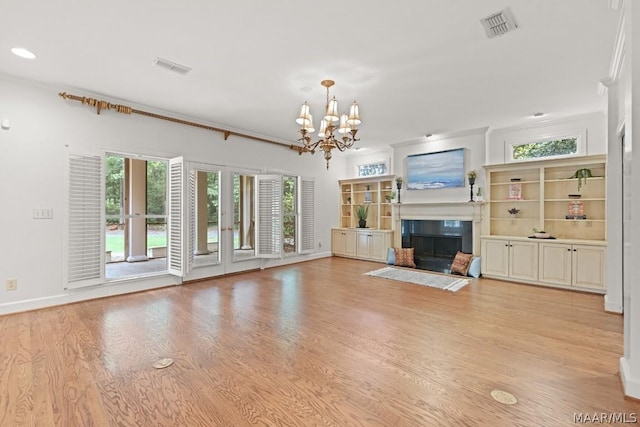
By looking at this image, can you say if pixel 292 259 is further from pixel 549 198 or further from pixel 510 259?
pixel 549 198

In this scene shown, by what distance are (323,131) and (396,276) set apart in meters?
3.19

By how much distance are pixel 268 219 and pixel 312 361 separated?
3996 mm

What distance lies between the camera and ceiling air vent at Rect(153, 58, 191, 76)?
3.17 meters

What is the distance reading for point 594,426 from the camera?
1.72m

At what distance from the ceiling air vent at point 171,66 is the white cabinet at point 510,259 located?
5.46m

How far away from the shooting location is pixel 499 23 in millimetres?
2496

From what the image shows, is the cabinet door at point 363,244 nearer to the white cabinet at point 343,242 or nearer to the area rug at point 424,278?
the white cabinet at point 343,242

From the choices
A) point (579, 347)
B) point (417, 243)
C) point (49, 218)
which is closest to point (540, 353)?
point (579, 347)

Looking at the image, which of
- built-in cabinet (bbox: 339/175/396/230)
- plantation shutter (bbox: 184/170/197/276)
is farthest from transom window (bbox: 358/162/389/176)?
plantation shutter (bbox: 184/170/197/276)

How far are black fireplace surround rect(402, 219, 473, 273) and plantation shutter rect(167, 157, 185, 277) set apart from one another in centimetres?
Result: 471

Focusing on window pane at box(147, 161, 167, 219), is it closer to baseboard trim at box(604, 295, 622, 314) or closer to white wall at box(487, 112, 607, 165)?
white wall at box(487, 112, 607, 165)

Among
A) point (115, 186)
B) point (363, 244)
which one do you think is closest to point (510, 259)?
point (363, 244)

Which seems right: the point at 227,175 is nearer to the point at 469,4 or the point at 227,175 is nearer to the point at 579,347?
the point at 469,4

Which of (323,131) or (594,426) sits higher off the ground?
(323,131)
